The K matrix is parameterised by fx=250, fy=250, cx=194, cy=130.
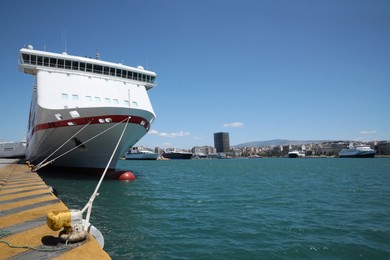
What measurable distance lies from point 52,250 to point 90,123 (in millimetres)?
15752

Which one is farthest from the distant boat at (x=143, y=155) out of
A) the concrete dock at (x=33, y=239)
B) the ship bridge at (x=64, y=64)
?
the concrete dock at (x=33, y=239)

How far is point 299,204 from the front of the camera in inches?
502

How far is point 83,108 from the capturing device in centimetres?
1752

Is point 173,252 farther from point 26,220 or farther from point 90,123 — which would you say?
point 90,123

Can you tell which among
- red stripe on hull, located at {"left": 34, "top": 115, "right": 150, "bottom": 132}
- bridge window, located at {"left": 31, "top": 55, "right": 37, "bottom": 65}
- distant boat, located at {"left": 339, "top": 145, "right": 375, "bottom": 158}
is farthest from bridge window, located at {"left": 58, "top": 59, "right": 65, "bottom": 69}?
distant boat, located at {"left": 339, "top": 145, "right": 375, "bottom": 158}

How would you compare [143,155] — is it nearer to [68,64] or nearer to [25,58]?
[68,64]

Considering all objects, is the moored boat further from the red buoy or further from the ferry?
Answer: the red buoy

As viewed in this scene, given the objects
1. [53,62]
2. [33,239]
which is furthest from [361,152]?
[33,239]

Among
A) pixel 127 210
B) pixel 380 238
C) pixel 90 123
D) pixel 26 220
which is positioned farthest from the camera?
pixel 90 123

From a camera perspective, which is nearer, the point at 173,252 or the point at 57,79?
the point at 173,252

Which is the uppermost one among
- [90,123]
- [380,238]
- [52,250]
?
[90,123]

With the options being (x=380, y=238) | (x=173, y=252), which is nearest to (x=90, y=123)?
(x=173, y=252)

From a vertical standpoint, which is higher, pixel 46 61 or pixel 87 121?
pixel 46 61

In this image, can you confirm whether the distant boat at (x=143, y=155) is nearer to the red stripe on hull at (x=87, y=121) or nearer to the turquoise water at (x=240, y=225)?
the red stripe on hull at (x=87, y=121)
